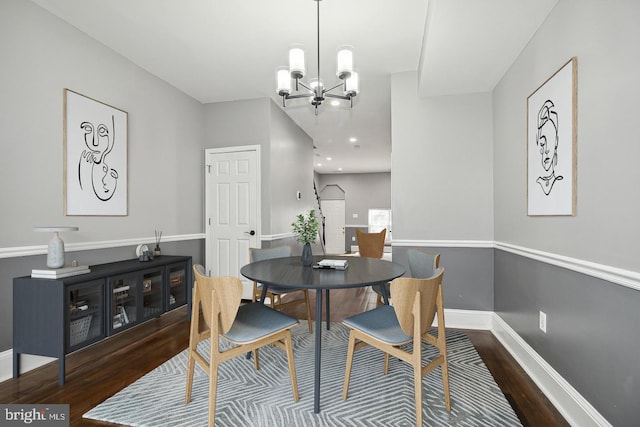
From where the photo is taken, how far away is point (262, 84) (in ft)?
12.0

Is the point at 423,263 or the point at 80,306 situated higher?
the point at 423,263

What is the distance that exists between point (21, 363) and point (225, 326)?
184 cm

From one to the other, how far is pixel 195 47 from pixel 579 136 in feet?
10.2

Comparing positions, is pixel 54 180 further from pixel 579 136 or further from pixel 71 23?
A: pixel 579 136

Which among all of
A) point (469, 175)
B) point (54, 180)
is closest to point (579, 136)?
point (469, 175)

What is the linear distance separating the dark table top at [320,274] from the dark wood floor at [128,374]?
107 centimetres

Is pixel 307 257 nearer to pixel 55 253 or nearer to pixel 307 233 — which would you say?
pixel 307 233

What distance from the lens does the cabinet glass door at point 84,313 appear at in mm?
2188

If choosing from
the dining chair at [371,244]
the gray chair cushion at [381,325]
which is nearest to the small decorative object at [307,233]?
the gray chair cushion at [381,325]

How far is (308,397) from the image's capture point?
6.19 ft

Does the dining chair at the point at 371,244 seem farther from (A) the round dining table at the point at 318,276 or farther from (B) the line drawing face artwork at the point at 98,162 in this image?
(B) the line drawing face artwork at the point at 98,162

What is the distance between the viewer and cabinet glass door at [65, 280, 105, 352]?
2188mm

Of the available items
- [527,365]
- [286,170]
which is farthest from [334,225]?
[527,365]
